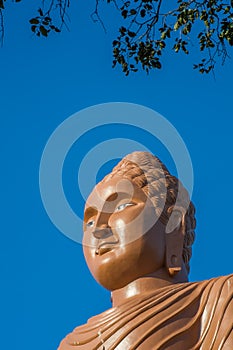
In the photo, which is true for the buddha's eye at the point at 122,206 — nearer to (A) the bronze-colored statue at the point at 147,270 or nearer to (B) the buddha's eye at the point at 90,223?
(A) the bronze-colored statue at the point at 147,270

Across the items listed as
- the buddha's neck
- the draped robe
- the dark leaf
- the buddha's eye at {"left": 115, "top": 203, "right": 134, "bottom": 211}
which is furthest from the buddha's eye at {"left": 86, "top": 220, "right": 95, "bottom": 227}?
the dark leaf

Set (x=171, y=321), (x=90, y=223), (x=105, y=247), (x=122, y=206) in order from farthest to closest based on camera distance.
→ (x=90, y=223) → (x=122, y=206) → (x=105, y=247) → (x=171, y=321)

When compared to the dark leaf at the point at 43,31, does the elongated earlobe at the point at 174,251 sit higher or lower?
lower

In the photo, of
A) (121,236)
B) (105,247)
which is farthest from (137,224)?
(105,247)

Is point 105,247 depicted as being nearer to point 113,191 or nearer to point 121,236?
point 121,236

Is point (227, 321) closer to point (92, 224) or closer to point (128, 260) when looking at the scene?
point (128, 260)

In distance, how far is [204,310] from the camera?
5.70 metres

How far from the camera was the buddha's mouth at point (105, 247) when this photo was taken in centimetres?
607

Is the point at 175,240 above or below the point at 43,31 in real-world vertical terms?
below

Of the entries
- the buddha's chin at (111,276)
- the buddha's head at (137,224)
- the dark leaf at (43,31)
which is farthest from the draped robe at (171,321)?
the dark leaf at (43,31)

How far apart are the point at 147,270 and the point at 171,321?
0.53 metres

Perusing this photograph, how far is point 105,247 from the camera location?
611 centimetres

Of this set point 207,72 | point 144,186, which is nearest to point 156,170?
point 144,186

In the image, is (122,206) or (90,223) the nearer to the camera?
(122,206)
